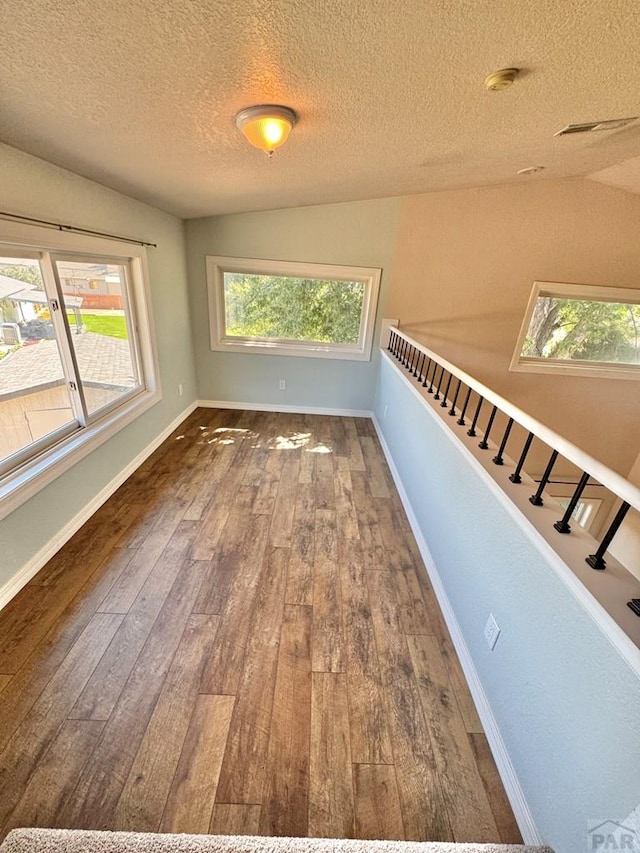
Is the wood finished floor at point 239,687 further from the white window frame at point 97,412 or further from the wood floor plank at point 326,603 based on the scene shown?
the white window frame at point 97,412

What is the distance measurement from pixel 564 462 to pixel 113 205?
5242 mm

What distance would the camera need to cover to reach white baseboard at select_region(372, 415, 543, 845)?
1045 millimetres

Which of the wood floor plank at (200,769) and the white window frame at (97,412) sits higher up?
the white window frame at (97,412)

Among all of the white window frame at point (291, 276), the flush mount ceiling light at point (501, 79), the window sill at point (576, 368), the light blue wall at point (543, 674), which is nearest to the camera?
the light blue wall at point (543, 674)

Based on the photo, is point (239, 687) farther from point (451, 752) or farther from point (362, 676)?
point (451, 752)

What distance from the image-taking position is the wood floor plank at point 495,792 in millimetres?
1050

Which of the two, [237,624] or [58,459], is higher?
[58,459]

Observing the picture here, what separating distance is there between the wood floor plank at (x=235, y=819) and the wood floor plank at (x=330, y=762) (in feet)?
0.57

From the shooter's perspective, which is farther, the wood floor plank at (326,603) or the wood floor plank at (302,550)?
the wood floor plank at (302,550)

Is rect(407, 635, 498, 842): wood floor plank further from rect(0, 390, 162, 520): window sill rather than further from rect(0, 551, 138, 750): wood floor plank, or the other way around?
rect(0, 390, 162, 520): window sill

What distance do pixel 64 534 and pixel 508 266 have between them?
4436 millimetres

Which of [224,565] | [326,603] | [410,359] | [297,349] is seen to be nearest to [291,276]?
[297,349]

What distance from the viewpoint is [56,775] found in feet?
3.59

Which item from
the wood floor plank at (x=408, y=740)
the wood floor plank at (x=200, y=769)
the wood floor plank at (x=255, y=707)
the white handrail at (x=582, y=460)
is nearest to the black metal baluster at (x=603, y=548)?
the white handrail at (x=582, y=460)
